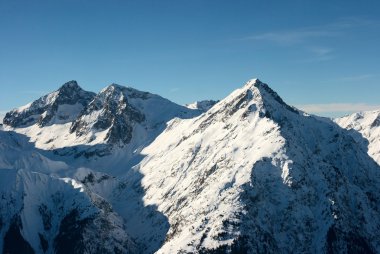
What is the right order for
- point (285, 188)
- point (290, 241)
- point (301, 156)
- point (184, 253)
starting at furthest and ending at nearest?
point (301, 156)
point (285, 188)
point (290, 241)
point (184, 253)

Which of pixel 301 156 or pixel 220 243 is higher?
pixel 301 156

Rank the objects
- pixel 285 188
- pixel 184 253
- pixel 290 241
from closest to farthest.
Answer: pixel 184 253 → pixel 290 241 → pixel 285 188

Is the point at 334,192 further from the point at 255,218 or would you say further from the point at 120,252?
the point at 120,252

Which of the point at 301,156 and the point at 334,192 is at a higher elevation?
the point at 301,156

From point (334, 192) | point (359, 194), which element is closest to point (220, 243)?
point (334, 192)

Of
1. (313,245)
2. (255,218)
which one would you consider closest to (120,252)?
(255,218)

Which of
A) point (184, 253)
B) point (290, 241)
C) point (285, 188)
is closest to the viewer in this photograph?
point (184, 253)

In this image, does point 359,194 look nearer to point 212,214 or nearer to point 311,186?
point 311,186

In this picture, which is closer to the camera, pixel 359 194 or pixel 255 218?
pixel 255 218

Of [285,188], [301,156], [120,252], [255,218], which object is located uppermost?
[301,156]
